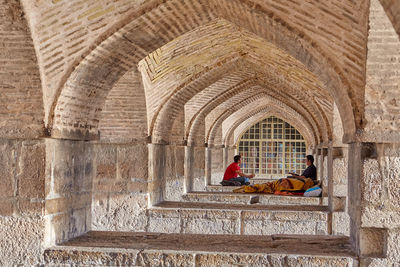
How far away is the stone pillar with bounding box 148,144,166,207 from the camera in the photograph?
24.5ft

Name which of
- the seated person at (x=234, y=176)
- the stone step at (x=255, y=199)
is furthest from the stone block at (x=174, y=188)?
the seated person at (x=234, y=176)

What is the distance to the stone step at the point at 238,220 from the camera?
7172mm

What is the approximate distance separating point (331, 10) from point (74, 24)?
215 centimetres

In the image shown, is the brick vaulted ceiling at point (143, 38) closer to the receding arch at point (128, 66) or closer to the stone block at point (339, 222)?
the receding arch at point (128, 66)

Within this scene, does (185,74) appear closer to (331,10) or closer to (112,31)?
(112,31)

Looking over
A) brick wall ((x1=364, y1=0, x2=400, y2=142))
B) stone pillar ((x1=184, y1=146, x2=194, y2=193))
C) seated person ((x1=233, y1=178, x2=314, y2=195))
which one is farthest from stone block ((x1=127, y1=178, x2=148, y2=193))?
brick wall ((x1=364, y1=0, x2=400, y2=142))

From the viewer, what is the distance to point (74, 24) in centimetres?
459

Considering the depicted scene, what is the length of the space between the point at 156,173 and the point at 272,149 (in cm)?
1042

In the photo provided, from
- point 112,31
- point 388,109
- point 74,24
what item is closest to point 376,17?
point 388,109

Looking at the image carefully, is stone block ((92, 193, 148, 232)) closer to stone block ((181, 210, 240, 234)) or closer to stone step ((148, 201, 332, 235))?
stone step ((148, 201, 332, 235))

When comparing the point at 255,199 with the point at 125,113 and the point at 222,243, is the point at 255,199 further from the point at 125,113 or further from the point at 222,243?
the point at 222,243

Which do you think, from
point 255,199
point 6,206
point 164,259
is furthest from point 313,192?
point 6,206

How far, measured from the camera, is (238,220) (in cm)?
722

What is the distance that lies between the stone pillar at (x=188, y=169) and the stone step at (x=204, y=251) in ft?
15.6
